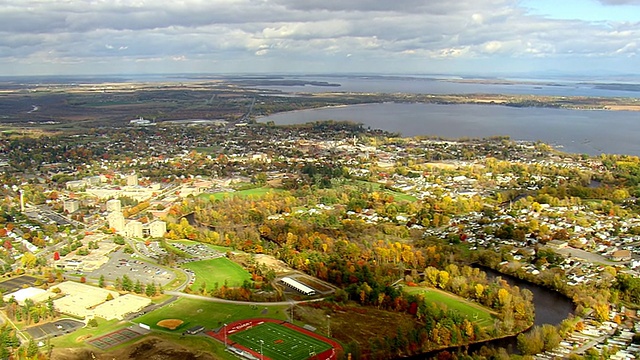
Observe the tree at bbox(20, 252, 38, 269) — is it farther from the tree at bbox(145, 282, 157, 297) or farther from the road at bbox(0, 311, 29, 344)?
the tree at bbox(145, 282, 157, 297)

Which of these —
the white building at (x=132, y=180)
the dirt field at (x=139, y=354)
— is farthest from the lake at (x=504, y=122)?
the dirt field at (x=139, y=354)

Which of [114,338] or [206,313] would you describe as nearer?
[114,338]

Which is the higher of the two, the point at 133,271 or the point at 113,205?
the point at 113,205

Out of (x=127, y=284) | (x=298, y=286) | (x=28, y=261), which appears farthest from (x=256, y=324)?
(x=28, y=261)

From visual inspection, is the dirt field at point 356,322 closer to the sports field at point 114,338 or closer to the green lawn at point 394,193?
the sports field at point 114,338

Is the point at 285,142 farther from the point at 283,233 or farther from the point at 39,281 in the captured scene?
the point at 39,281

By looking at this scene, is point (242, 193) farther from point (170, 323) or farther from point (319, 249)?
point (170, 323)
